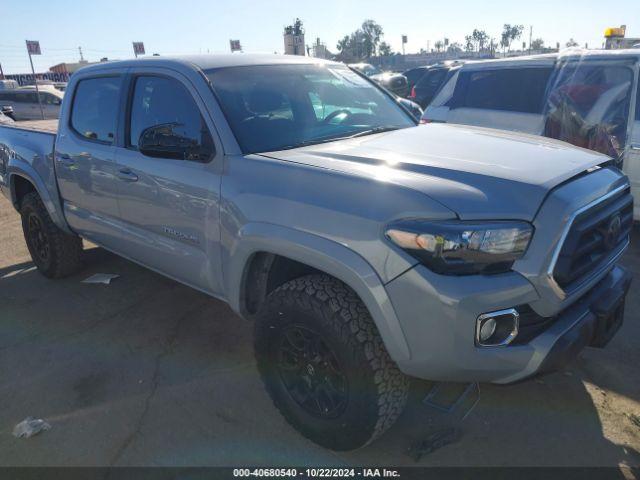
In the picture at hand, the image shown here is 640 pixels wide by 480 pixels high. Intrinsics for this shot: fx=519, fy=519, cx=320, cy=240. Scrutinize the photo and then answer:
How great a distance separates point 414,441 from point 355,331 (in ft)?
2.69

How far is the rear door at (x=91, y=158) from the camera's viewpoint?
3.69 metres

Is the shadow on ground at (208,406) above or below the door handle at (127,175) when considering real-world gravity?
below

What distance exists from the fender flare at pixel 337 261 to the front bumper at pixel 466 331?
4cm

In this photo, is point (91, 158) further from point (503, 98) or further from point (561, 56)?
point (561, 56)

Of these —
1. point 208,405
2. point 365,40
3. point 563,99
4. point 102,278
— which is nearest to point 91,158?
point 102,278

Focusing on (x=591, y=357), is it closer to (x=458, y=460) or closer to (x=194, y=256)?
(x=458, y=460)

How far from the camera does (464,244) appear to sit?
6.59ft

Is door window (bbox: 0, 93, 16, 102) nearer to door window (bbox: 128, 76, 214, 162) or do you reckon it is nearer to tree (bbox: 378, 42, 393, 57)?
door window (bbox: 128, 76, 214, 162)

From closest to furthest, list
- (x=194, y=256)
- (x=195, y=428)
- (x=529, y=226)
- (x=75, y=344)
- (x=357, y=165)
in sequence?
(x=529, y=226) → (x=357, y=165) → (x=195, y=428) → (x=194, y=256) → (x=75, y=344)

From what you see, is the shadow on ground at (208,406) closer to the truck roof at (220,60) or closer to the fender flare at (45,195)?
the fender flare at (45,195)

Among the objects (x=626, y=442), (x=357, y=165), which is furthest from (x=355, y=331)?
(x=626, y=442)

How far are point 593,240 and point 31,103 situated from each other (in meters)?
23.9

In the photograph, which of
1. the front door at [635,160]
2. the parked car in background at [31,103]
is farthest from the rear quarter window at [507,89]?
the parked car in background at [31,103]

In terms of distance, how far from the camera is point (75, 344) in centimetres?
373
